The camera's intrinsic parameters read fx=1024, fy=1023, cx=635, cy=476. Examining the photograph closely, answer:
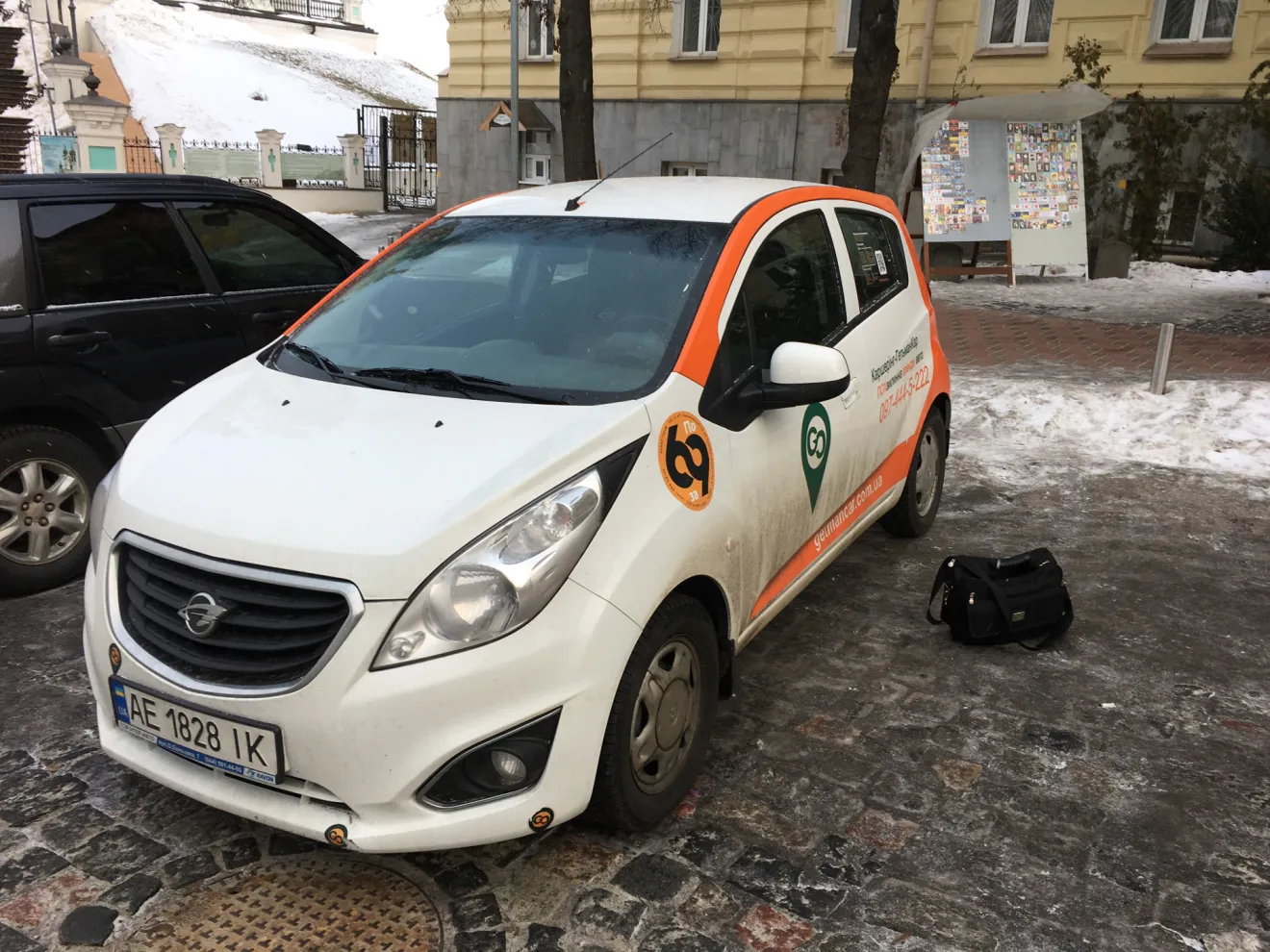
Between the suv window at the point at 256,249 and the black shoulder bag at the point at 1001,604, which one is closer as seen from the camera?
the black shoulder bag at the point at 1001,604

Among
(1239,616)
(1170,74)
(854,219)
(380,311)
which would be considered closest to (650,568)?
(380,311)

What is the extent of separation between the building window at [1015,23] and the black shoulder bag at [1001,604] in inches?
569

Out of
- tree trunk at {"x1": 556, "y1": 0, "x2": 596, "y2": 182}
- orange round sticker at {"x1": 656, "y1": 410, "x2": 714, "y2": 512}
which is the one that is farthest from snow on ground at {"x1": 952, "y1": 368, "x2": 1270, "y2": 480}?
tree trunk at {"x1": 556, "y1": 0, "x2": 596, "y2": 182}

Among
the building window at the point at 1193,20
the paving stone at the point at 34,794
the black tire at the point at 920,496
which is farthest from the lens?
the building window at the point at 1193,20

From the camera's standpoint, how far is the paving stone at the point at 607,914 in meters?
2.58

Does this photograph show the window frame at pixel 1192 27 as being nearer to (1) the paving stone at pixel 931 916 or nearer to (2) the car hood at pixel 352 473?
(2) the car hood at pixel 352 473

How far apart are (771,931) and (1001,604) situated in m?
2.03

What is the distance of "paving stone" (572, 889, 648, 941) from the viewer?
2.58m

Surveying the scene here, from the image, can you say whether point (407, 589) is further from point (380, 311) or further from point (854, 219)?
point (854, 219)

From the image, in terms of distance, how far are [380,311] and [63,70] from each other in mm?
34062

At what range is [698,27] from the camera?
19.8 metres

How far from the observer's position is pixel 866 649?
4195mm

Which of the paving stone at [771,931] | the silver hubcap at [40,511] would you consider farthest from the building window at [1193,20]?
the paving stone at [771,931]

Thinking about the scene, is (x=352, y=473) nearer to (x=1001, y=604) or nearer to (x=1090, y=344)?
(x=1001, y=604)
